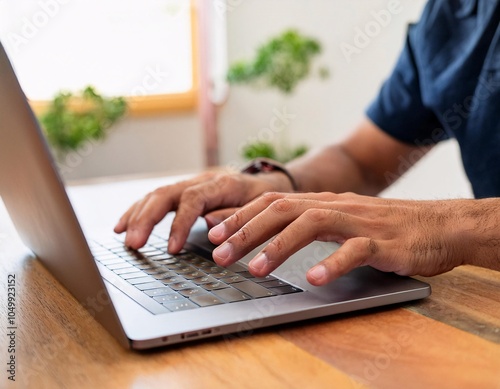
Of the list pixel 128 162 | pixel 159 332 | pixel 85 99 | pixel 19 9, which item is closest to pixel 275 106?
pixel 128 162

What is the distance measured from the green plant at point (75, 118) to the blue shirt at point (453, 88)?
181cm

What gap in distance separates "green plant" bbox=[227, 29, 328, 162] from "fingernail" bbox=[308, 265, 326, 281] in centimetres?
248

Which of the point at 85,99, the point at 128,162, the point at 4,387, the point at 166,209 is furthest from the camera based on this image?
the point at 128,162

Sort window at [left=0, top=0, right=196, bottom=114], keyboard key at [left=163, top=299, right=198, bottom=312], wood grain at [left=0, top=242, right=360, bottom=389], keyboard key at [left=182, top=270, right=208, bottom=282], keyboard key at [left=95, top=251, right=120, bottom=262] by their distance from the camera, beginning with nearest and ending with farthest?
wood grain at [left=0, top=242, right=360, bottom=389] < keyboard key at [left=163, top=299, right=198, bottom=312] < keyboard key at [left=182, top=270, right=208, bottom=282] < keyboard key at [left=95, top=251, right=120, bottom=262] < window at [left=0, top=0, right=196, bottom=114]

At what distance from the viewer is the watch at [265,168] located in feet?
3.78

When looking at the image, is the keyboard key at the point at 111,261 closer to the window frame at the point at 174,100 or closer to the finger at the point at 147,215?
the finger at the point at 147,215

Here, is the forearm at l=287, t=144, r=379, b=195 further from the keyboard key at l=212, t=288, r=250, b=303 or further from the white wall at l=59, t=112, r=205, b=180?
the white wall at l=59, t=112, r=205, b=180

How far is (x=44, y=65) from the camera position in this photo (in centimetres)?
329

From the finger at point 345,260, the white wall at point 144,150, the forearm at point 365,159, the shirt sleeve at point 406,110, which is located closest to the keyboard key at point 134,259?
the finger at point 345,260

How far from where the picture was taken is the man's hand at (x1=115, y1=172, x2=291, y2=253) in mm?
879

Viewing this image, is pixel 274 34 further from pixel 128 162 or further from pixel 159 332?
pixel 159 332

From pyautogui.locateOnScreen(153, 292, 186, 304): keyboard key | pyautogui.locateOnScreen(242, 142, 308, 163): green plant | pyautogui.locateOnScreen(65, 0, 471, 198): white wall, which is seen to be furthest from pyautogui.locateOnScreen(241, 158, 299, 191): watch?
pyautogui.locateOnScreen(65, 0, 471, 198): white wall

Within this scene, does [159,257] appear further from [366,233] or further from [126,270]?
[366,233]

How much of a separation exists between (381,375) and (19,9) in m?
3.02
